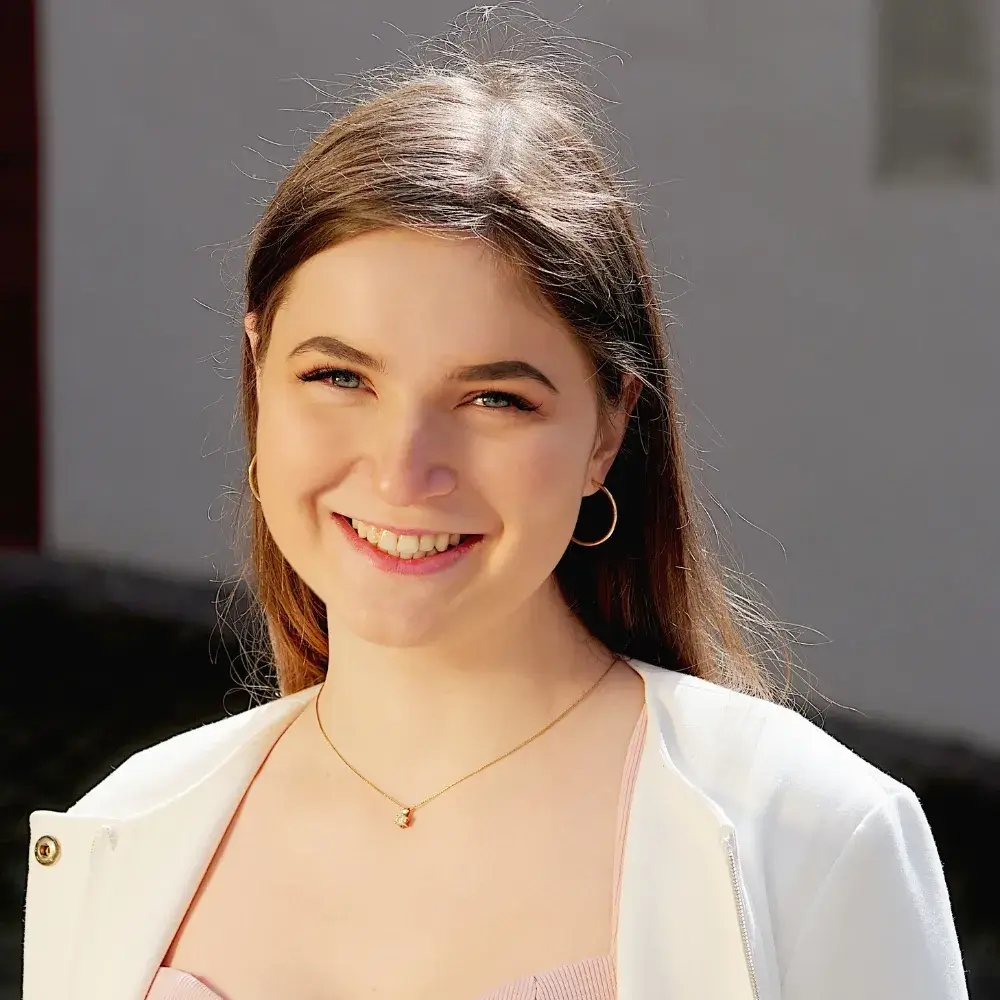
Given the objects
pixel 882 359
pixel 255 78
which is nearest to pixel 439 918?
pixel 882 359

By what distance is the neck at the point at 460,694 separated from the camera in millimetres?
1673

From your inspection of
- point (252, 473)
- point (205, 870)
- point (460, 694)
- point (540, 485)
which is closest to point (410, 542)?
point (540, 485)

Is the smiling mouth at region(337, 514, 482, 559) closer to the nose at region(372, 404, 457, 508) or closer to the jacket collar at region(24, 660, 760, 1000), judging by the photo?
the nose at region(372, 404, 457, 508)

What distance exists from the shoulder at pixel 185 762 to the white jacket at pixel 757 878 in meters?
0.14

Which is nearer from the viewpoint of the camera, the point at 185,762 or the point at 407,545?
the point at 407,545

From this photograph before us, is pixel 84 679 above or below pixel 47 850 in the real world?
below

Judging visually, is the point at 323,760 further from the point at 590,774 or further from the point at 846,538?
the point at 846,538

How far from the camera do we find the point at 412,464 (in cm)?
147

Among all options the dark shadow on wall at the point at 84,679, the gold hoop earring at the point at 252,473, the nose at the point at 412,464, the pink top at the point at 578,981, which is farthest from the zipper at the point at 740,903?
the dark shadow on wall at the point at 84,679

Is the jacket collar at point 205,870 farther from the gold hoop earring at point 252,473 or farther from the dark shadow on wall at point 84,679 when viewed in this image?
the dark shadow on wall at point 84,679

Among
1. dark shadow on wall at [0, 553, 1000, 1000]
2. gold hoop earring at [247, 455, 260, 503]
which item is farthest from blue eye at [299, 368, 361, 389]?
dark shadow on wall at [0, 553, 1000, 1000]

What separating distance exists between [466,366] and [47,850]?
2.32 feet

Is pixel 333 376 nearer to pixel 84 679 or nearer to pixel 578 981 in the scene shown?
pixel 578 981

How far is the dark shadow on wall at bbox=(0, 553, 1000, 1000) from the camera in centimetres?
494
